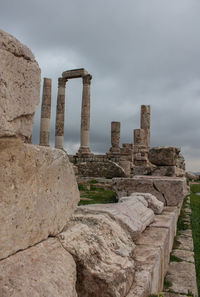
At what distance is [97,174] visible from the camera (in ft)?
51.8

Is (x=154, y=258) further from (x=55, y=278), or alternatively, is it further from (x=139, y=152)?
(x=139, y=152)

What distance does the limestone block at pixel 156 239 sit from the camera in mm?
2912

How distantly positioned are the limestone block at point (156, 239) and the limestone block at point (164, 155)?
5.36 m

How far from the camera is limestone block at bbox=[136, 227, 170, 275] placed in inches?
115

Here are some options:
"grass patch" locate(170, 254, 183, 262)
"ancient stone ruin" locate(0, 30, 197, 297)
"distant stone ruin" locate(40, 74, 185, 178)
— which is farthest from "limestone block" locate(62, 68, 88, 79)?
"ancient stone ruin" locate(0, 30, 197, 297)

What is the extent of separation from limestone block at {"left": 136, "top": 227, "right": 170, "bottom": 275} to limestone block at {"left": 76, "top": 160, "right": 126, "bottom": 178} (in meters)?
11.5

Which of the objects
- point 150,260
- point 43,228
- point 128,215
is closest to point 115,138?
point 128,215

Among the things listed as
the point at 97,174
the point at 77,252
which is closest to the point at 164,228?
the point at 77,252

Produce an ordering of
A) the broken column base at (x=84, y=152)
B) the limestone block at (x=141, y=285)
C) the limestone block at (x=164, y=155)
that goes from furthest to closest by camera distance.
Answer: the broken column base at (x=84, y=152), the limestone block at (x=164, y=155), the limestone block at (x=141, y=285)

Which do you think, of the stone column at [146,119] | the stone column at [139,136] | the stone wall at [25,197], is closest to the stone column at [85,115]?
Result: the stone column at [139,136]

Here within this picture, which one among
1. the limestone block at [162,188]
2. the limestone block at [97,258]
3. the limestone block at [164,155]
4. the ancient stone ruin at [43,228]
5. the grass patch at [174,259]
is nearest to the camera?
the ancient stone ruin at [43,228]

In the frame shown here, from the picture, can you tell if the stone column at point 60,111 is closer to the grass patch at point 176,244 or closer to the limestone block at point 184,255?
the grass patch at point 176,244

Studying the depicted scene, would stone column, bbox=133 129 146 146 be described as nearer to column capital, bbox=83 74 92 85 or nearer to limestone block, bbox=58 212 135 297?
column capital, bbox=83 74 92 85

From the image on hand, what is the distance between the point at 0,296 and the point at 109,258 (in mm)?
966
